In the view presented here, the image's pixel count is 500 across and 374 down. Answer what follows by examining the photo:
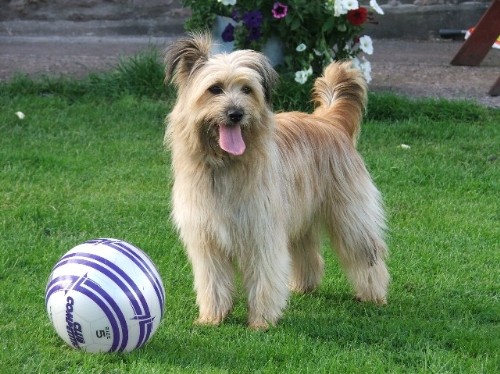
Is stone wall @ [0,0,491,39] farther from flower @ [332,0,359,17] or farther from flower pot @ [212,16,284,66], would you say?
flower @ [332,0,359,17]

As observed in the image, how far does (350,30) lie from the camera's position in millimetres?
9484

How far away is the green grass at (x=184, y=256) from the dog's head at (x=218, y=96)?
1.05 metres

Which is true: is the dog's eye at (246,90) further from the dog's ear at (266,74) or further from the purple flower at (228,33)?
the purple flower at (228,33)

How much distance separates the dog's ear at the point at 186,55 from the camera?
5.04 m

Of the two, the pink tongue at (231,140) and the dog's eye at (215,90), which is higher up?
the dog's eye at (215,90)

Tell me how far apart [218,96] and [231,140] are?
23 centimetres

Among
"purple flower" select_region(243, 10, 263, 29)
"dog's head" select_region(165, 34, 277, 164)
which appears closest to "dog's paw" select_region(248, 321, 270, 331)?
"dog's head" select_region(165, 34, 277, 164)

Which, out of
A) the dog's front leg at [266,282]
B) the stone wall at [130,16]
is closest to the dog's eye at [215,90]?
the dog's front leg at [266,282]

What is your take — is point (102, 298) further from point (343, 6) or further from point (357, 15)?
point (357, 15)

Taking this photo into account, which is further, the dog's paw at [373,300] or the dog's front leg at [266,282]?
the dog's paw at [373,300]

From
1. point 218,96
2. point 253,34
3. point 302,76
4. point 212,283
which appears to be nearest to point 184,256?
point 212,283

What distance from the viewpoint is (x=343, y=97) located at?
6.02 meters

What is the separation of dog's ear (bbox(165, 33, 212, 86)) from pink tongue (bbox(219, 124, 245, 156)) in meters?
0.39

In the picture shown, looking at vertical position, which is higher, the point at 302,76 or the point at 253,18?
the point at 253,18
